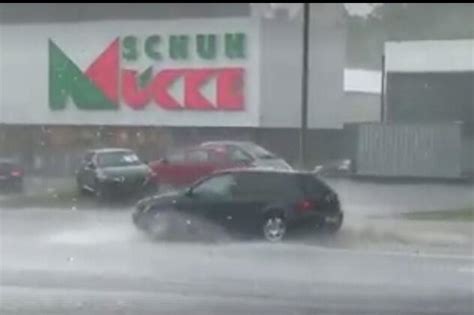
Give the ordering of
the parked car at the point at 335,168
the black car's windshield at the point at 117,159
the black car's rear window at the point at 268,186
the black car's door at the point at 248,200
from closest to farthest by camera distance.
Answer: the parked car at the point at 335,168 < the black car's windshield at the point at 117,159 < the black car's door at the point at 248,200 < the black car's rear window at the point at 268,186

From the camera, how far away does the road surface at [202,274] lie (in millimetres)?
8398

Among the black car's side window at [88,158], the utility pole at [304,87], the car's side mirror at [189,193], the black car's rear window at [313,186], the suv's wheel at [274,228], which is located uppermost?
the utility pole at [304,87]

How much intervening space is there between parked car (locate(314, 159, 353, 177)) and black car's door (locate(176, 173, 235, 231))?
893 mm

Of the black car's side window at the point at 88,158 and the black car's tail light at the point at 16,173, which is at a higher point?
the black car's side window at the point at 88,158

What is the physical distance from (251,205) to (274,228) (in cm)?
45

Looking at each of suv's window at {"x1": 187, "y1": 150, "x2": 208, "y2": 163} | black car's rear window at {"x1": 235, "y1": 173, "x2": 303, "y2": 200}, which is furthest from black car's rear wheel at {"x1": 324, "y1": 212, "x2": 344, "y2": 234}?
suv's window at {"x1": 187, "y1": 150, "x2": 208, "y2": 163}

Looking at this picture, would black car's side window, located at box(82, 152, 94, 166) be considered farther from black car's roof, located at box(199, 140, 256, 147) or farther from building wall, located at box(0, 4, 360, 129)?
black car's roof, located at box(199, 140, 256, 147)

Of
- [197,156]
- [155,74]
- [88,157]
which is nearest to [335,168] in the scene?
[197,156]

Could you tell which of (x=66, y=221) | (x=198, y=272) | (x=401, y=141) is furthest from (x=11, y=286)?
(x=401, y=141)

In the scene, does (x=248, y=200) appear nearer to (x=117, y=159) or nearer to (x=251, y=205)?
(x=251, y=205)

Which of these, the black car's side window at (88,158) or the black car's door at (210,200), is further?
the black car's door at (210,200)

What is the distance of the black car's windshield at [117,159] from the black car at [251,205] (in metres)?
0.40

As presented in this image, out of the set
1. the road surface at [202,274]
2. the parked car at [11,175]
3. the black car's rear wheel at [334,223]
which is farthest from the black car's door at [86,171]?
the black car's rear wheel at [334,223]

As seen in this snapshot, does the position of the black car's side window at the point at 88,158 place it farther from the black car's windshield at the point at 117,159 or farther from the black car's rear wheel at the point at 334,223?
the black car's rear wheel at the point at 334,223
